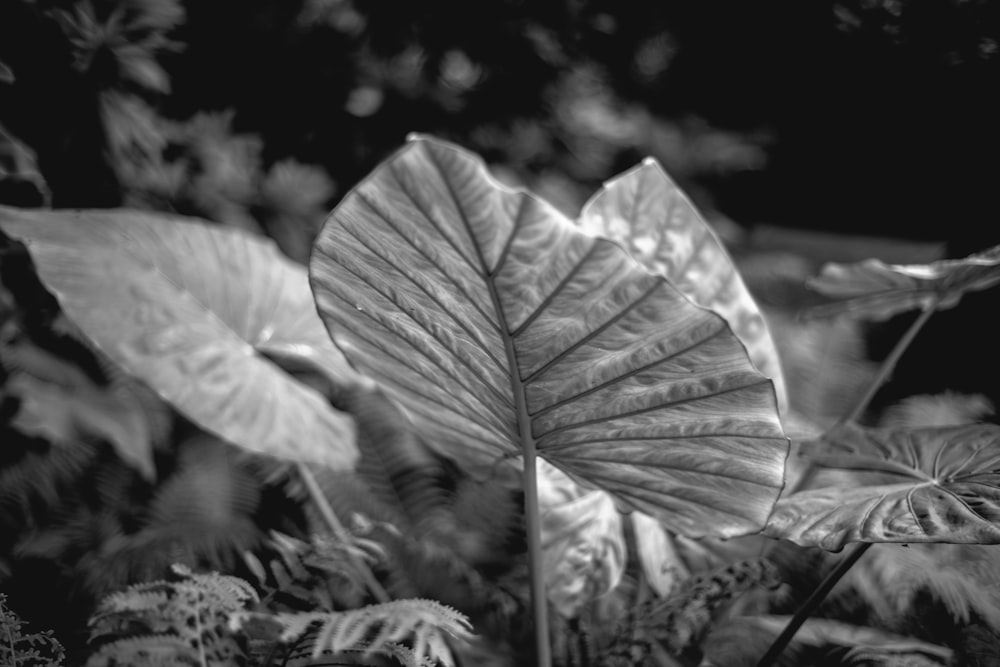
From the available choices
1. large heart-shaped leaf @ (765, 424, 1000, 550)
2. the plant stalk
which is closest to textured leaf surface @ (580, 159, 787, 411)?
large heart-shaped leaf @ (765, 424, 1000, 550)

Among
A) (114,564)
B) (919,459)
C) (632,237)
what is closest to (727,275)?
(632,237)

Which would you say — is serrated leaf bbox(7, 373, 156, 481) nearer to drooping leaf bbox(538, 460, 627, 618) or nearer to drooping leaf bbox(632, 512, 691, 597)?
drooping leaf bbox(538, 460, 627, 618)

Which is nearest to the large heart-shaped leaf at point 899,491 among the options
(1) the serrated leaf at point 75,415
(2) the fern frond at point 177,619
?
(2) the fern frond at point 177,619

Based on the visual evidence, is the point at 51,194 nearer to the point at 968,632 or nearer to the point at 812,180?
the point at 968,632

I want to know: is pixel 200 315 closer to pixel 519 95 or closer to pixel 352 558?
pixel 352 558

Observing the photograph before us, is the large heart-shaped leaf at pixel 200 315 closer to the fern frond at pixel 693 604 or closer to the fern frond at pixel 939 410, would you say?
the fern frond at pixel 693 604

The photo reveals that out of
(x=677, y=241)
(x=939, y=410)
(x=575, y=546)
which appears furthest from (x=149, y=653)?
(x=939, y=410)
